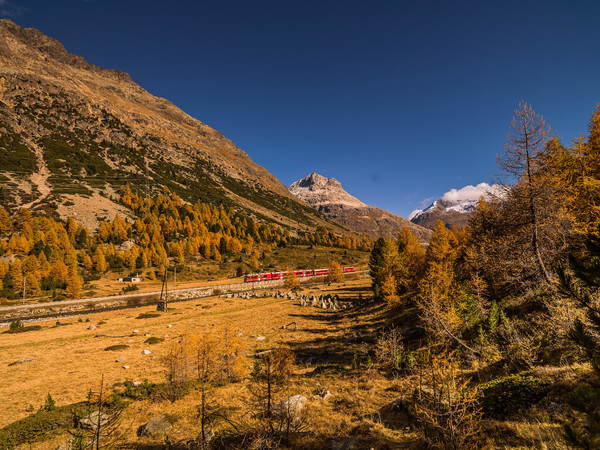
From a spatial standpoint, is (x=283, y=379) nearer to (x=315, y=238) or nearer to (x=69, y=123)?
(x=315, y=238)

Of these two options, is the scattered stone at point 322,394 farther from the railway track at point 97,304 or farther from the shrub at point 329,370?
the railway track at point 97,304

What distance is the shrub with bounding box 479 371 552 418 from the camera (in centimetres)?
808

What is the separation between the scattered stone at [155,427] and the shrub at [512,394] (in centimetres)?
1316

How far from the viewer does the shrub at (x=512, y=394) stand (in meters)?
8.08

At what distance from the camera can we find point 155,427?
11.5 metres

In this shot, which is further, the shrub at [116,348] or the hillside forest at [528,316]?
the shrub at [116,348]

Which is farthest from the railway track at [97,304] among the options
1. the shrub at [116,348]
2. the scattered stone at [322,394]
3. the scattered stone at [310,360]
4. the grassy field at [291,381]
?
the scattered stone at [322,394]

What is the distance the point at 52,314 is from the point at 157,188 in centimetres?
11327

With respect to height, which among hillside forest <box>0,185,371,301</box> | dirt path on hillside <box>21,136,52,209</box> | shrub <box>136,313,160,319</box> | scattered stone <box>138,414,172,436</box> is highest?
dirt path on hillside <box>21,136,52,209</box>

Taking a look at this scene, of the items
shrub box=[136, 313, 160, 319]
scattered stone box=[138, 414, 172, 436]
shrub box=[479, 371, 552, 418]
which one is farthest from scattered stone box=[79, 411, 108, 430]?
shrub box=[136, 313, 160, 319]

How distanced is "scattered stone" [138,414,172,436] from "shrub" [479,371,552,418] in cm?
1316

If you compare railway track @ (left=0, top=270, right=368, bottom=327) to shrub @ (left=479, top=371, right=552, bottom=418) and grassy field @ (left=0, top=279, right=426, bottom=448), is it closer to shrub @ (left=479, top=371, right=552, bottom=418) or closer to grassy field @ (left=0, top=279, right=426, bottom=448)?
grassy field @ (left=0, top=279, right=426, bottom=448)

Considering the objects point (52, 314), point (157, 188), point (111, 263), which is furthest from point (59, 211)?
point (52, 314)

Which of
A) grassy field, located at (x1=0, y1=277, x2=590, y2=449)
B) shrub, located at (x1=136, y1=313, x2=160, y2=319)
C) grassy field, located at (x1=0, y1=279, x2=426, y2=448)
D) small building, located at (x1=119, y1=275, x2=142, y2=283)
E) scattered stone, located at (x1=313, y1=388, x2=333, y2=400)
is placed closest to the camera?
grassy field, located at (x1=0, y1=277, x2=590, y2=449)
